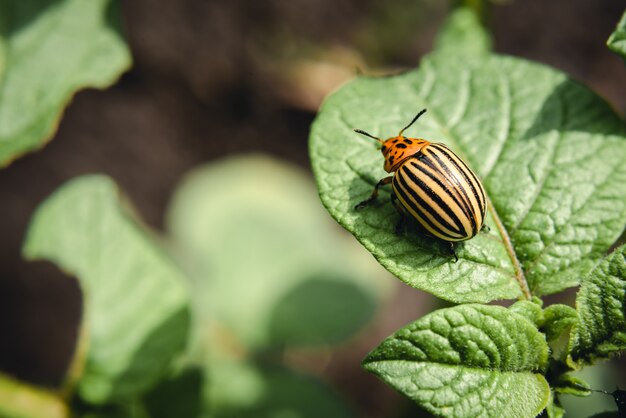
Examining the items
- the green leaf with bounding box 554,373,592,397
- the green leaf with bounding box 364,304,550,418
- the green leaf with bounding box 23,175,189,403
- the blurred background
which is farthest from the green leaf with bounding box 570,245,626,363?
the blurred background

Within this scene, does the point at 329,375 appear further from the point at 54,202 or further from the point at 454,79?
the point at 454,79

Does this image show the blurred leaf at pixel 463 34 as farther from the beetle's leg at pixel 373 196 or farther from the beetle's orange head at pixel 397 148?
the beetle's leg at pixel 373 196

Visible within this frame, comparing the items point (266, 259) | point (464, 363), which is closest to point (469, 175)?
point (464, 363)

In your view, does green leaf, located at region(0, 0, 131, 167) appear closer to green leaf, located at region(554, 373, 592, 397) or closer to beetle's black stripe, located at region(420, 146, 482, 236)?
beetle's black stripe, located at region(420, 146, 482, 236)

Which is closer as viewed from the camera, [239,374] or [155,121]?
[239,374]

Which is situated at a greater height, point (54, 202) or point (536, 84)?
point (536, 84)

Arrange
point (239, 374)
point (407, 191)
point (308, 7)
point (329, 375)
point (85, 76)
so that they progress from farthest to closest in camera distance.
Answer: point (308, 7)
point (329, 375)
point (239, 374)
point (85, 76)
point (407, 191)

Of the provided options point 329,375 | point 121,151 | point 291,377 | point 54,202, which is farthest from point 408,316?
point 54,202

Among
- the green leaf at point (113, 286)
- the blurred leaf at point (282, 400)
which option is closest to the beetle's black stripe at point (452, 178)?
the green leaf at point (113, 286)
